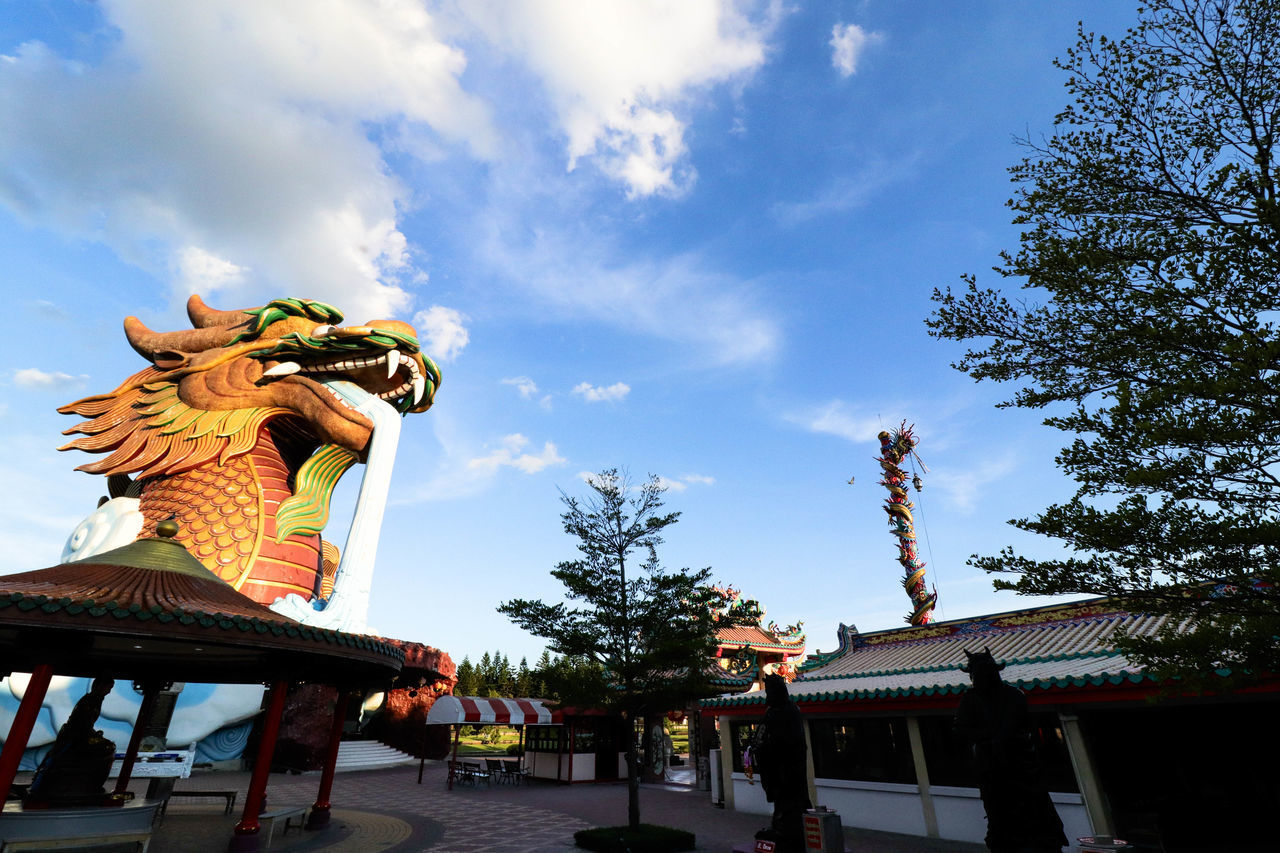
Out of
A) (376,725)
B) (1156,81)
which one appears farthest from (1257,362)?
(376,725)

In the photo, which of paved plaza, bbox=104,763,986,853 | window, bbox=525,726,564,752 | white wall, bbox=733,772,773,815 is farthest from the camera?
window, bbox=525,726,564,752

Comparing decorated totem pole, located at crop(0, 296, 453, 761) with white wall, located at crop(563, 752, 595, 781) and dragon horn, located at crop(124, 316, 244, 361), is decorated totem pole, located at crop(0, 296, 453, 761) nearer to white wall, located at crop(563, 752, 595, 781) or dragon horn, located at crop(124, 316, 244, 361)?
dragon horn, located at crop(124, 316, 244, 361)

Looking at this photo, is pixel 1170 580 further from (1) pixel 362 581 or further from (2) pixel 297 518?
(2) pixel 297 518

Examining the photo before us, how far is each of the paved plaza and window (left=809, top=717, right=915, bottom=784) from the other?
116 centimetres

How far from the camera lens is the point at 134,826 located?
8.44m

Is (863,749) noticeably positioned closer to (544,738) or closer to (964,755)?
(964,755)

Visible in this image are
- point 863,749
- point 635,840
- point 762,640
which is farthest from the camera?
point 762,640

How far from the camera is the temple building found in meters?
9.23

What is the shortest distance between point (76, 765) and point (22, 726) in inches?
57.6

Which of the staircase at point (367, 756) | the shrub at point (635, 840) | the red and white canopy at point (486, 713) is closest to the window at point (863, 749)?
the shrub at point (635, 840)

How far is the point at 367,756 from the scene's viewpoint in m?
26.1

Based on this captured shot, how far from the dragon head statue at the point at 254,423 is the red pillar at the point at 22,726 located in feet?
38.1

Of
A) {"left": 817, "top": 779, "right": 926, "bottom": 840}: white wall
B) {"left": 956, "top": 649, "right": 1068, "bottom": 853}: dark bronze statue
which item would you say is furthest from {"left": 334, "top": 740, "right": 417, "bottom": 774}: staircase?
{"left": 956, "top": 649, "right": 1068, "bottom": 853}: dark bronze statue

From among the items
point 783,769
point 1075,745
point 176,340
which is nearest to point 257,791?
point 783,769
